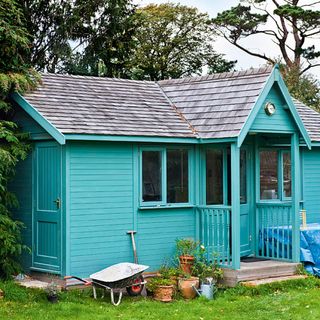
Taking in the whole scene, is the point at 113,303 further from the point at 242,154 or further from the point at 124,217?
the point at 242,154

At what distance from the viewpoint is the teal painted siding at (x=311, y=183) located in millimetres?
18484

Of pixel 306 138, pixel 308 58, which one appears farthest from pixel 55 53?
pixel 306 138

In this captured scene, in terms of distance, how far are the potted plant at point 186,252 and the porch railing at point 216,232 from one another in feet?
0.97

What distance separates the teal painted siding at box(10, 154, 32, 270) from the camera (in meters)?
13.9

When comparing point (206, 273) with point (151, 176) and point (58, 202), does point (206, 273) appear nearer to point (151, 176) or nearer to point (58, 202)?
point (151, 176)

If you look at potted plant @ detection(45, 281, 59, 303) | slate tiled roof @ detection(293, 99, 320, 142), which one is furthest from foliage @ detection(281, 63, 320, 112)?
potted plant @ detection(45, 281, 59, 303)

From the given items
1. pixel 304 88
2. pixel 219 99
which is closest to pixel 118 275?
pixel 219 99

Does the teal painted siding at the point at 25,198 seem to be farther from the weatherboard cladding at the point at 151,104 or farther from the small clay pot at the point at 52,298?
the small clay pot at the point at 52,298

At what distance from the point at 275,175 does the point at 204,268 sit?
11.9 feet

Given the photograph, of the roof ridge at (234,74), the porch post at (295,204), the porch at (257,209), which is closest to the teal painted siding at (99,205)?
the porch at (257,209)

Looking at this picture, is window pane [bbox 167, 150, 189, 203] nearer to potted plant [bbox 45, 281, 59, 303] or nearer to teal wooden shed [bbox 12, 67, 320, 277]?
teal wooden shed [bbox 12, 67, 320, 277]

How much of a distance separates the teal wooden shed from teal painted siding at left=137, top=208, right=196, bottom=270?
0.02 m

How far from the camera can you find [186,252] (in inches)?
552

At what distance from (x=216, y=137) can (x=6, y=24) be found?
459 cm
